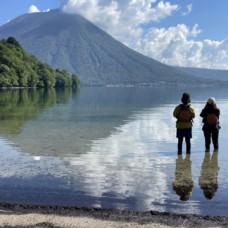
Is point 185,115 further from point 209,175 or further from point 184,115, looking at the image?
point 209,175

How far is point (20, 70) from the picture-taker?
124 m

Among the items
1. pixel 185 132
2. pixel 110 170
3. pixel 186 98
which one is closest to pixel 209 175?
pixel 110 170

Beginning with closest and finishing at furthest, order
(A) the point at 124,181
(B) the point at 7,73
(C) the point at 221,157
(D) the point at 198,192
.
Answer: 1. (D) the point at 198,192
2. (A) the point at 124,181
3. (C) the point at 221,157
4. (B) the point at 7,73

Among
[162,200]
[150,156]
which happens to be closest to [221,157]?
[150,156]

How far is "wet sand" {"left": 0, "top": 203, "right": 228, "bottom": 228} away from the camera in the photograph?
746 centimetres

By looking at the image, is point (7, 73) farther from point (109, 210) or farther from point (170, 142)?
point (109, 210)

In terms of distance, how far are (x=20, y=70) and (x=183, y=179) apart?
116610 millimetres

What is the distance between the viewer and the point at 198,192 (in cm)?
982

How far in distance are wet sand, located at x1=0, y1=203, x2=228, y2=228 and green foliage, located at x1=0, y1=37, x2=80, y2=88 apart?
108216mm

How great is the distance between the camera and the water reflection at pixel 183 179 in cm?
975

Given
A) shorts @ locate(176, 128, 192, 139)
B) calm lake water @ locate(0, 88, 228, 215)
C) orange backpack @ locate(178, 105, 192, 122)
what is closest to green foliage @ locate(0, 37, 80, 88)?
calm lake water @ locate(0, 88, 228, 215)

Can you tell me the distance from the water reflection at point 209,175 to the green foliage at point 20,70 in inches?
4081

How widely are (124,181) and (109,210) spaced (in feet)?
8.52

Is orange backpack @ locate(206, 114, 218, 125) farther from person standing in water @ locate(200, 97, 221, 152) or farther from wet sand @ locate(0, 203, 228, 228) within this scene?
wet sand @ locate(0, 203, 228, 228)
